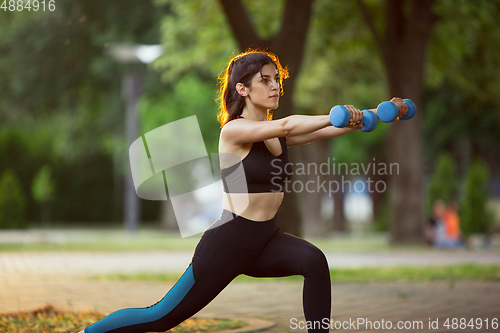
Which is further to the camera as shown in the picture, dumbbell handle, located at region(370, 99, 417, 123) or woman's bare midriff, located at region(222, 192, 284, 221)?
woman's bare midriff, located at region(222, 192, 284, 221)

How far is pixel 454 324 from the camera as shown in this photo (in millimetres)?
5793

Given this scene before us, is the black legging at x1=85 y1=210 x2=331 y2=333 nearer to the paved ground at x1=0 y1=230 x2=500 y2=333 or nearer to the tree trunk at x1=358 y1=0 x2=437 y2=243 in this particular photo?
the paved ground at x1=0 y1=230 x2=500 y2=333

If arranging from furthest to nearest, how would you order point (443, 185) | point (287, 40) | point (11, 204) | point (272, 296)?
Answer: point (443, 185)
point (11, 204)
point (287, 40)
point (272, 296)

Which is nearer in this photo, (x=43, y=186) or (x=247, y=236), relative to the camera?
(x=247, y=236)

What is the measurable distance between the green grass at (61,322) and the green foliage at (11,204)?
713 inches

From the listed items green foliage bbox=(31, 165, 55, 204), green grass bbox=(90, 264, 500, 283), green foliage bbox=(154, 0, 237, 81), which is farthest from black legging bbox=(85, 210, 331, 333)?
green foliage bbox=(31, 165, 55, 204)

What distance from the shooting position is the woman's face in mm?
3717

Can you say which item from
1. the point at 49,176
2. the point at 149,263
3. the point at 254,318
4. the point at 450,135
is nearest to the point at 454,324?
the point at 254,318

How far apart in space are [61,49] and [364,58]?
11689 millimetres

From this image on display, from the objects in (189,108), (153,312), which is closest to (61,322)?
(153,312)

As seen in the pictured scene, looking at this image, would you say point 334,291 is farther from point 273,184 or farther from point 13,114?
point 13,114

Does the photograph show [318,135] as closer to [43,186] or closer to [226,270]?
[226,270]

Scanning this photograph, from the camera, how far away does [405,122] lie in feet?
55.2

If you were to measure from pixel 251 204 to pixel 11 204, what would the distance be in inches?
864
